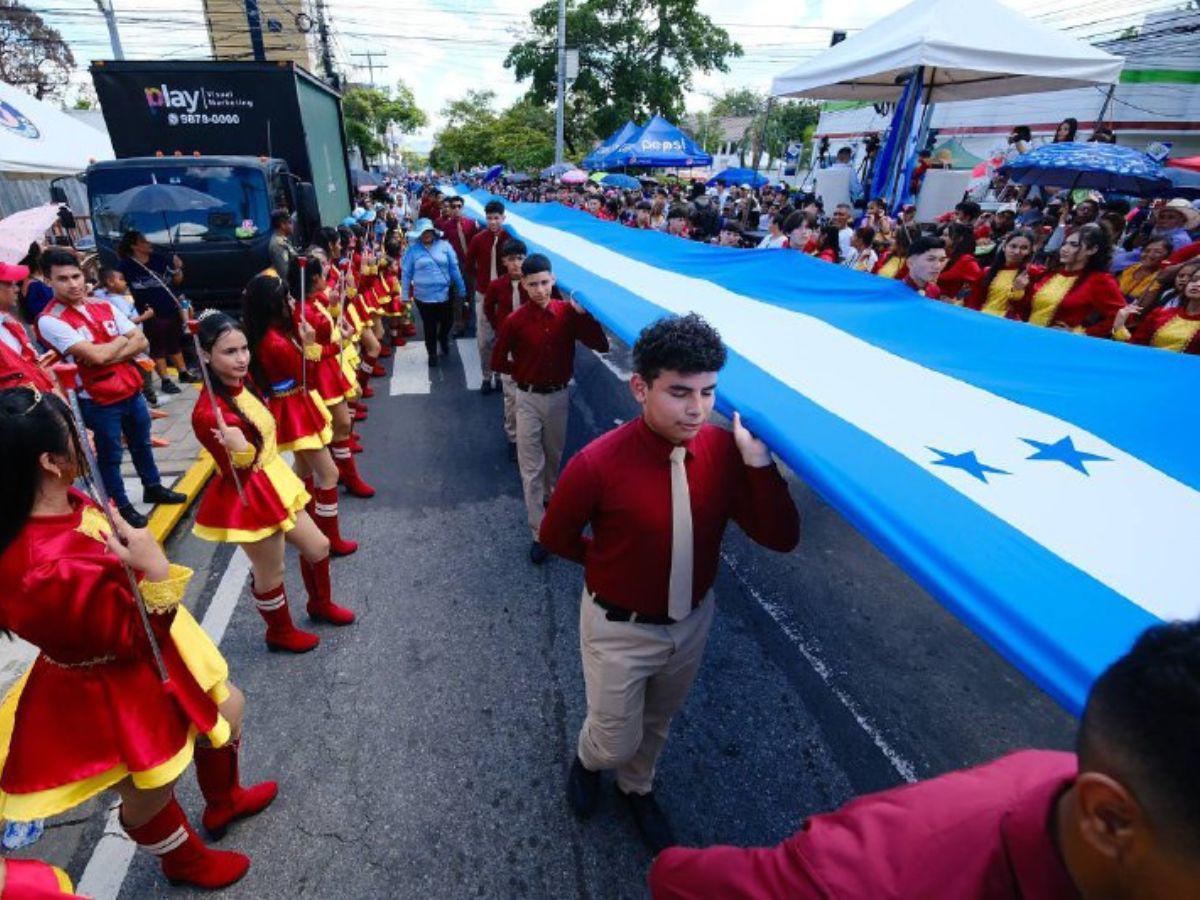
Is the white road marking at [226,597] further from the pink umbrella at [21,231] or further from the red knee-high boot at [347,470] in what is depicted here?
the pink umbrella at [21,231]

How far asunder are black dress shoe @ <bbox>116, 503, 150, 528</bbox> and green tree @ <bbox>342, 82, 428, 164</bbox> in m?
35.3

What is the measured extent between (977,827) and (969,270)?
5174 mm

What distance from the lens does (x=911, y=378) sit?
2666mm

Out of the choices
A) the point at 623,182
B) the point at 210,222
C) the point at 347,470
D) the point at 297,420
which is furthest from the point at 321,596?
the point at 623,182

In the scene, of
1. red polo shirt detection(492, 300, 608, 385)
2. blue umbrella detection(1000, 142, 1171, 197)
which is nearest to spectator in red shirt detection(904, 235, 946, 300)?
red polo shirt detection(492, 300, 608, 385)

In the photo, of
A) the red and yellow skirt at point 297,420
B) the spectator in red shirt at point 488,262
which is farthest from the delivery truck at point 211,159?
the red and yellow skirt at point 297,420

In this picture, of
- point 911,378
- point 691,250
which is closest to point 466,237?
point 691,250

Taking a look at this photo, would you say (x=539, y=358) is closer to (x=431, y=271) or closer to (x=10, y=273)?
(x=10, y=273)

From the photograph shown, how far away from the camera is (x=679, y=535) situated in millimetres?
2096

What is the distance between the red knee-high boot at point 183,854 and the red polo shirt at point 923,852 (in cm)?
189

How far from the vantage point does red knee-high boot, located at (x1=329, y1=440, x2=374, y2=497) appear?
512cm

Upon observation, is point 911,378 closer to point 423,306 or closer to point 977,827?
point 977,827

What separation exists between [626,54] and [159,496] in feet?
136

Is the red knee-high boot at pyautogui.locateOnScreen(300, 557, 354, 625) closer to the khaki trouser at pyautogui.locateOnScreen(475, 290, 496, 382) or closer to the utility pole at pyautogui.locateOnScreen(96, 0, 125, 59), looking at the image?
the khaki trouser at pyautogui.locateOnScreen(475, 290, 496, 382)
